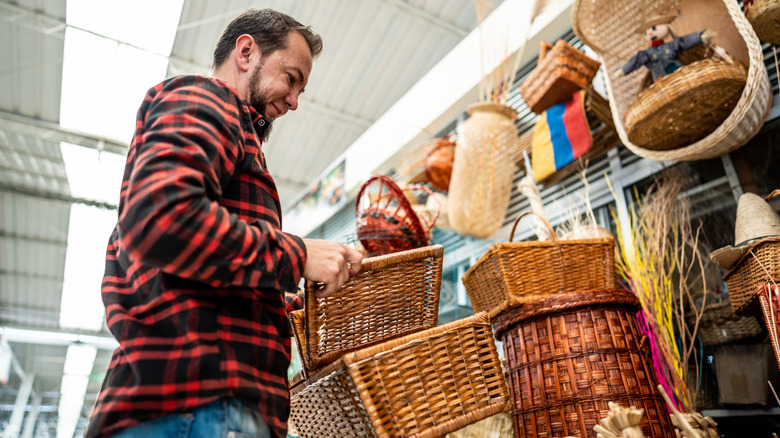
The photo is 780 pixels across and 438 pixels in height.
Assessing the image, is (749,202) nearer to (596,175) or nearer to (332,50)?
(596,175)

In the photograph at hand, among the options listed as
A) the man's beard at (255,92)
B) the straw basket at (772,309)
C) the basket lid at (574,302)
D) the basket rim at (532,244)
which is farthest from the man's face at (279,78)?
the straw basket at (772,309)

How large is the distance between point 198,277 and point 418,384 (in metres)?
0.51

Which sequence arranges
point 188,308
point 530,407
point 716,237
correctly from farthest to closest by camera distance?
point 716,237
point 530,407
point 188,308

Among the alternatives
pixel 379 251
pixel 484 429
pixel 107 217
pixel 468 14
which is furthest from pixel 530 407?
pixel 107 217

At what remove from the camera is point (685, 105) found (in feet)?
6.70

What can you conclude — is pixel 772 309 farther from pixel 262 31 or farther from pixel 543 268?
pixel 262 31

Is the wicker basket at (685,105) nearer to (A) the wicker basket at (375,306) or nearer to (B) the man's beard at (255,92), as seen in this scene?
(A) the wicker basket at (375,306)

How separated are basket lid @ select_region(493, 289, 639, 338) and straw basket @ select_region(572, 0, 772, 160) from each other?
2.80 ft

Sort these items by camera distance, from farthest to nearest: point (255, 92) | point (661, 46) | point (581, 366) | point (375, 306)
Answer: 1. point (661, 46)
2. point (581, 366)
3. point (375, 306)
4. point (255, 92)

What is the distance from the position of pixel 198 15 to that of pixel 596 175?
4.54 m

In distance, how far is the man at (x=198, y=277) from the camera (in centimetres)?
86

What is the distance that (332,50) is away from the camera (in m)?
6.27

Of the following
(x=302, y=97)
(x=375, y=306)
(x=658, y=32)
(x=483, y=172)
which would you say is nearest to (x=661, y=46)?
(x=658, y=32)

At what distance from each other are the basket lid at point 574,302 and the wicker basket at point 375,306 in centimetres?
42
